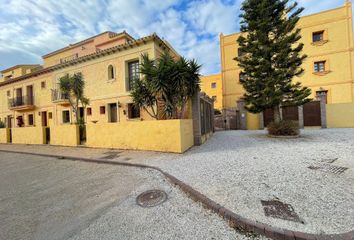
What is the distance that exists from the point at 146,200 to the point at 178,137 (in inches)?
150

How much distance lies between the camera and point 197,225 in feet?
8.32

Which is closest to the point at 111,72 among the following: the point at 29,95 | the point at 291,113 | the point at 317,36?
the point at 29,95

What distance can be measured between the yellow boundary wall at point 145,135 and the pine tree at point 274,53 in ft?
18.6

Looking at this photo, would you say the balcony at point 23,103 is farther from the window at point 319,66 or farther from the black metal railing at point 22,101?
the window at point 319,66

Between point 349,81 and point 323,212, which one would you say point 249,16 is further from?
point 349,81

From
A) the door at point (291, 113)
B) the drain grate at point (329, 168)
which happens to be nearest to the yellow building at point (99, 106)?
the drain grate at point (329, 168)

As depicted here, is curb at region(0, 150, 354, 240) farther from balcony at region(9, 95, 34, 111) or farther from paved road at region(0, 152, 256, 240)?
balcony at region(9, 95, 34, 111)

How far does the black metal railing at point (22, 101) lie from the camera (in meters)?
17.8

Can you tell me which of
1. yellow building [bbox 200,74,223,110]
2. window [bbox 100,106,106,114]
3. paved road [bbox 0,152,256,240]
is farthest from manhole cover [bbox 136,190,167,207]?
yellow building [bbox 200,74,223,110]

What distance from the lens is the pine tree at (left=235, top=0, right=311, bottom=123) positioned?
9898 millimetres

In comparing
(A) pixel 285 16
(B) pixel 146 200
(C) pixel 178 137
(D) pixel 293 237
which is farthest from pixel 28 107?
(A) pixel 285 16

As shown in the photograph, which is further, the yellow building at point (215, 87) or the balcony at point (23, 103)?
A: the yellow building at point (215, 87)

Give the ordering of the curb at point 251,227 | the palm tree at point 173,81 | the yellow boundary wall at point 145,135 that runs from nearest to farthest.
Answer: the curb at point 251,227
the yellow boundary wall at point 145,135
the palm tree at point 173,81

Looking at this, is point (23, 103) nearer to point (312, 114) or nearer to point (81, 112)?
point (81, 112)
